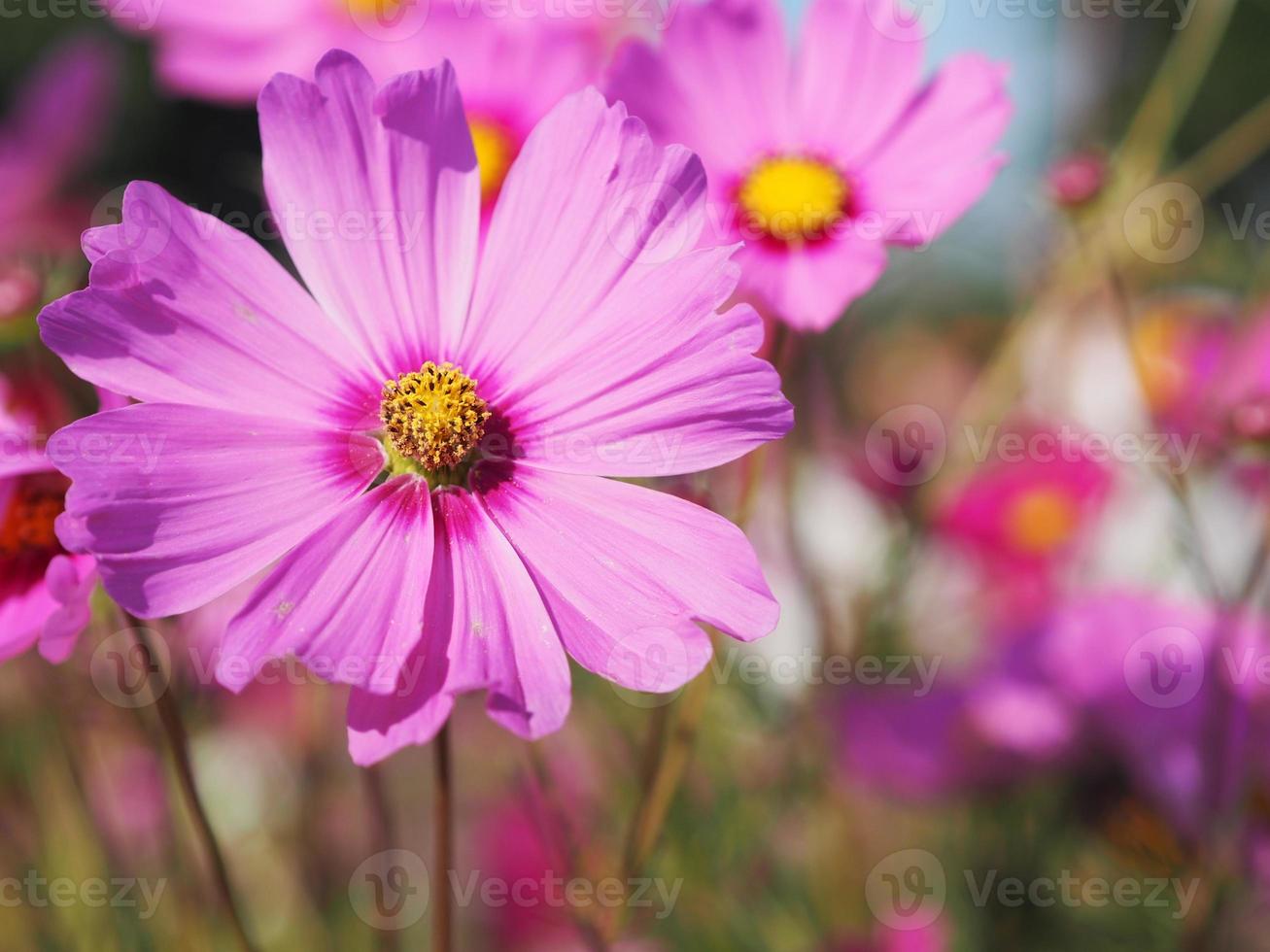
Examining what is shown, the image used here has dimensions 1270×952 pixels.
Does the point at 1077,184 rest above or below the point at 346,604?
above

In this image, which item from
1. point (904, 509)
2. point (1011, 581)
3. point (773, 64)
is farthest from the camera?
point (1011, 581)

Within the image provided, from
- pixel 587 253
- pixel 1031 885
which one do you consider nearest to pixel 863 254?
pixel 587 253

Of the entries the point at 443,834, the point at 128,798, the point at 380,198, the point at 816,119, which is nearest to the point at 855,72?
the point at 816,119

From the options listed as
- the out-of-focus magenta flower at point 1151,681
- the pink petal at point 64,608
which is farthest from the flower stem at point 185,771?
the out-of-focus magenta flower at point 1151,681

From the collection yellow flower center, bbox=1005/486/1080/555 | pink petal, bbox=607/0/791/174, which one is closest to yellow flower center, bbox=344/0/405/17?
pink petal, bbox=607/0/791/174

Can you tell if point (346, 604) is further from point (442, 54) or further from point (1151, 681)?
point (1151, 681)

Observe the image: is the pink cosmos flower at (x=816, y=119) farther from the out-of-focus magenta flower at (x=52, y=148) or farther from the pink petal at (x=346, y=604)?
the out-of-focus magenta flower at (x=52, y=148)

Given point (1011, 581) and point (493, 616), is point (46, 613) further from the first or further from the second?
point (1011, 581)
